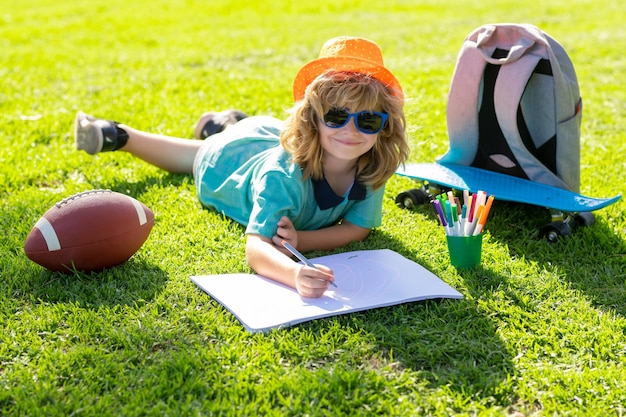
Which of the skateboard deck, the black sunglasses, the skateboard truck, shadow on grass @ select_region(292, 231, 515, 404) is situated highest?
the black sunglasses

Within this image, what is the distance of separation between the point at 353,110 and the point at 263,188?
53 centimetres

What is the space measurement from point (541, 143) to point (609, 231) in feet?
1.80

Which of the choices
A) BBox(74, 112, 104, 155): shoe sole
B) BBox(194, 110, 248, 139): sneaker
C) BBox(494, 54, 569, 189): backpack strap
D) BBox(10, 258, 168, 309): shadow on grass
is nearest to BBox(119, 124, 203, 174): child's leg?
BBox(74, 112, 104, 155): shoe sole

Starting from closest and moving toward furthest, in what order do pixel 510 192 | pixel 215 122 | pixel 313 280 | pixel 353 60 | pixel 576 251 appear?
pixel 313 280 → pixel 353 60 → pixel 576 251 → pixel 510 192 → pixel 215 122

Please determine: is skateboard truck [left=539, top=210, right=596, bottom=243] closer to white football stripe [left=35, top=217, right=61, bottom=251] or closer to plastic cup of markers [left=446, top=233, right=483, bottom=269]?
plastic cup of markers [left=446, top=233, right=483, bottom=269]

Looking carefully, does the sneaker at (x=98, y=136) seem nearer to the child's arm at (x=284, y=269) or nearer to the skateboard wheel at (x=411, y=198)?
the child's arm at (x=284, y=269)

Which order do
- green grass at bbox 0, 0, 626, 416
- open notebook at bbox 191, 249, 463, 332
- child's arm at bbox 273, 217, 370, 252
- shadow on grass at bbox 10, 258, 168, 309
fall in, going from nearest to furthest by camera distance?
green grass at bbox 0, 0, 626, 416 < open notebook at bbox 191, 249, 463, 332 < shadow on grass at bbox 10, 258, 168, 309 < child's arm at bbox 273, 217, 370, 252

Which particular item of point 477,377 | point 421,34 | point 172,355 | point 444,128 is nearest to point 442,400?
point 477,377

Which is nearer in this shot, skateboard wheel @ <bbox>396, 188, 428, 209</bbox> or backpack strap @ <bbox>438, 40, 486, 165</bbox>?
backpack strap @ <bbox>438, 40, 486, 165</bbox>

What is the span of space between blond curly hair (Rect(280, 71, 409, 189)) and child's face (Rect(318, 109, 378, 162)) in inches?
1.9

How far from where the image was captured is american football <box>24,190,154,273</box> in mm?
2963

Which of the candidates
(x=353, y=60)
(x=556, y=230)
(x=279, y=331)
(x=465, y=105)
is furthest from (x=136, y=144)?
(x=556, y=230)

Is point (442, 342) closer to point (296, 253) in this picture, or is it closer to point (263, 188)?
point (296, 253)

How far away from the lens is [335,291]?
9.62 feet
